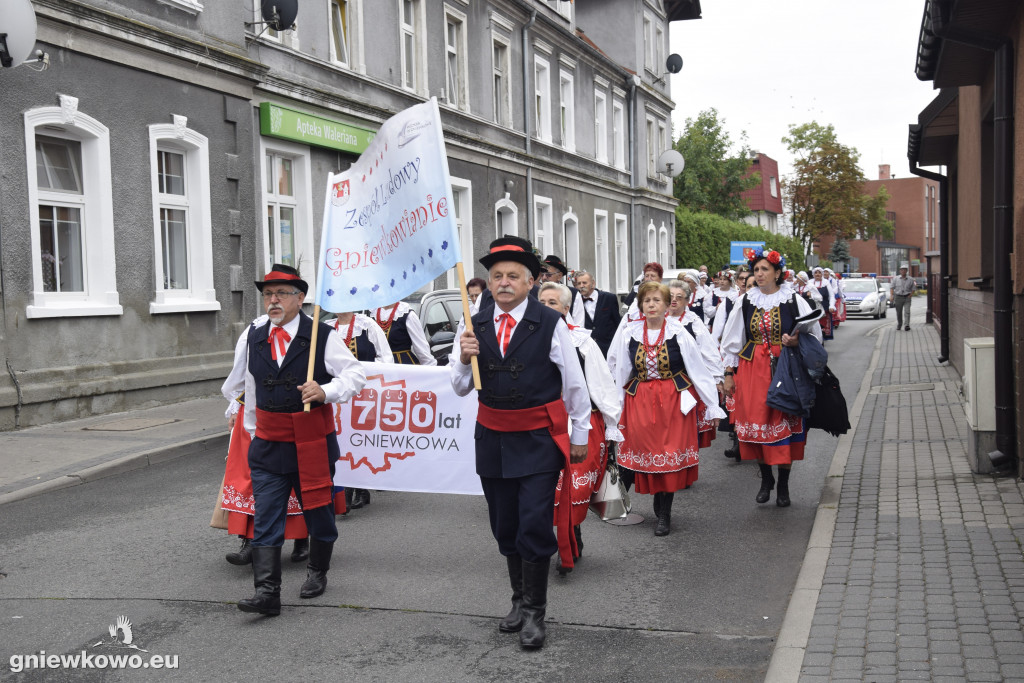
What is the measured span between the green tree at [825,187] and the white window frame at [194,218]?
51568 mm

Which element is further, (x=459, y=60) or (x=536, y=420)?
(x=459, y=60)

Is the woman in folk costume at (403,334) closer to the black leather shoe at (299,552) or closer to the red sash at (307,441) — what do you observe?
the black leather shoe at (299,552)

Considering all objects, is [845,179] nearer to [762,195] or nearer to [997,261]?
[762,195]

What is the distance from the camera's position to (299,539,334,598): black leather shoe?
5.58 metres

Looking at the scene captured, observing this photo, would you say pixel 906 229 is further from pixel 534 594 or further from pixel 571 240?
pixel 534 594

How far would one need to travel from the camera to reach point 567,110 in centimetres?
3109

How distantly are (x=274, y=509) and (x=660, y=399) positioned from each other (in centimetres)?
300

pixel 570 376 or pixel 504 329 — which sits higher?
pixel 504 329

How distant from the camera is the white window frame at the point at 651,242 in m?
38.0

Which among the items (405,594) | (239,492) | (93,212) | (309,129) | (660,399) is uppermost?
(309,129)

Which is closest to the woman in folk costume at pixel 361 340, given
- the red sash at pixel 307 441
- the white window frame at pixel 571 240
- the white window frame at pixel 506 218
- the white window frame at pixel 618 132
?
the red sash at pixel 307 441

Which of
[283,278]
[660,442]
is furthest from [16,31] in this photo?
[660,442]

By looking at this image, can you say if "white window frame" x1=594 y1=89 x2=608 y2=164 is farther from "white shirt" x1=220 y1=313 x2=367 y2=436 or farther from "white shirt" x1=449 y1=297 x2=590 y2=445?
"white shirt" x1=449 y1=297 x2=590 y2=445

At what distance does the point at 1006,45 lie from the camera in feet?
28.9
